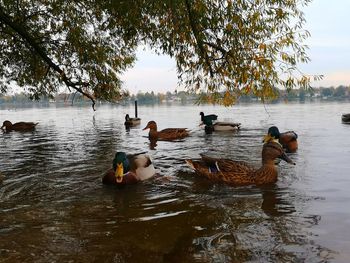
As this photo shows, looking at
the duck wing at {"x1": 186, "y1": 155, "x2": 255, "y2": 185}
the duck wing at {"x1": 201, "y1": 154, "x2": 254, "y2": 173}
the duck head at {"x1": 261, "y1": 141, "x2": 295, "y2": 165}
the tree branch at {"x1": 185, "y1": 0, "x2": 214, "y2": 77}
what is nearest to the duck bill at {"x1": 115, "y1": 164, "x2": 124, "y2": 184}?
the duck wing at {"x1": 186, "y1": 155, "x2": 255, "y2": 185}

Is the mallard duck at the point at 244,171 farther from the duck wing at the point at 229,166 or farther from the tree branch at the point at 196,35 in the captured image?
the tree branch at the point at 196,35

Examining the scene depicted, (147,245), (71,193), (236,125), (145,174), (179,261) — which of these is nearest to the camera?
(179,261)

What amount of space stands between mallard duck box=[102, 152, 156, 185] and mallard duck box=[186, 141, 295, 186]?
5.34ft

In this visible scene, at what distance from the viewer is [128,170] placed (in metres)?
9.67

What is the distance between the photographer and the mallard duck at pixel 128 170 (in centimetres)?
918

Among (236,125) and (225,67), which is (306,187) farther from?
(236,125)

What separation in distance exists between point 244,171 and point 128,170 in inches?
118

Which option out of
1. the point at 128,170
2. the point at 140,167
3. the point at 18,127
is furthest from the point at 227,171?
the point at 18,127

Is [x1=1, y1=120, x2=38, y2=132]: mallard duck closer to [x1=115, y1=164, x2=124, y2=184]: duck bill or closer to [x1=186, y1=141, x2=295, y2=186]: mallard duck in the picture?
[x1=115, y1=164, x2=124, y2=184]: duck bill

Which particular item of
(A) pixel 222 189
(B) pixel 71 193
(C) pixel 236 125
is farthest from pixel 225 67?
(C) pixel 236 125

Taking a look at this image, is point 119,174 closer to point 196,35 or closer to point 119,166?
point 119,166

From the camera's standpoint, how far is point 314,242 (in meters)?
5.55

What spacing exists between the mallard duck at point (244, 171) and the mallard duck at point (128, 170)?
163 centimetres

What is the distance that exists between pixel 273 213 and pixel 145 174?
13.5ft
